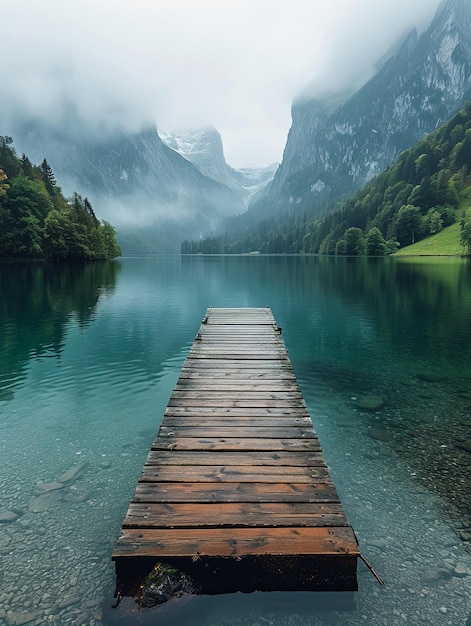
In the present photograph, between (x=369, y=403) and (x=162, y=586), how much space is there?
1269 cm

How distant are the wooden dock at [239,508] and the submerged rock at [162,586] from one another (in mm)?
115

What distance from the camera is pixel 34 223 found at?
115 metres

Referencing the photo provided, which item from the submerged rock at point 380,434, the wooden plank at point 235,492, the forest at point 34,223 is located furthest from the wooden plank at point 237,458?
the forest at point 34,223

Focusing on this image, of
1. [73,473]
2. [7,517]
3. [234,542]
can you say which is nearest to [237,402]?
[73,473]

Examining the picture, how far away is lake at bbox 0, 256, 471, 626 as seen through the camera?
6312 millimetres

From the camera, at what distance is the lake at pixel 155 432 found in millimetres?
6312

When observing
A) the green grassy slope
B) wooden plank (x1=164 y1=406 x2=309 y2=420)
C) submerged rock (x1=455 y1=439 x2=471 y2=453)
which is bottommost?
submerged rock (x1=455 y1=439 x2=471 y2=453)

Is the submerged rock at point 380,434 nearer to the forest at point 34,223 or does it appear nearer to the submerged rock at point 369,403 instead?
the submerged rock at point 369,403

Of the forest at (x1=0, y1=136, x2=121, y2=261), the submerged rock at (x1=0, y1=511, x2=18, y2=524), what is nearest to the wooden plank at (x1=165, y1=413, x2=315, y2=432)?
the submerged rock at (x1=0, y1=511, x2=18, y2=524)

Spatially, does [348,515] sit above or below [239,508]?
below

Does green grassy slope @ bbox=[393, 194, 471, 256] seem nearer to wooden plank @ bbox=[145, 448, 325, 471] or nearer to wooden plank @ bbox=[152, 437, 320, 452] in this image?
wooden plank @ bbox=[152, 437, 320, 452]

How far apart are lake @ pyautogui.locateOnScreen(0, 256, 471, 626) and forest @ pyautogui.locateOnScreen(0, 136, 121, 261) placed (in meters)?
97.0

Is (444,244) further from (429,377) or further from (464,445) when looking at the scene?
(464,445)

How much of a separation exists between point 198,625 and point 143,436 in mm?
8255
